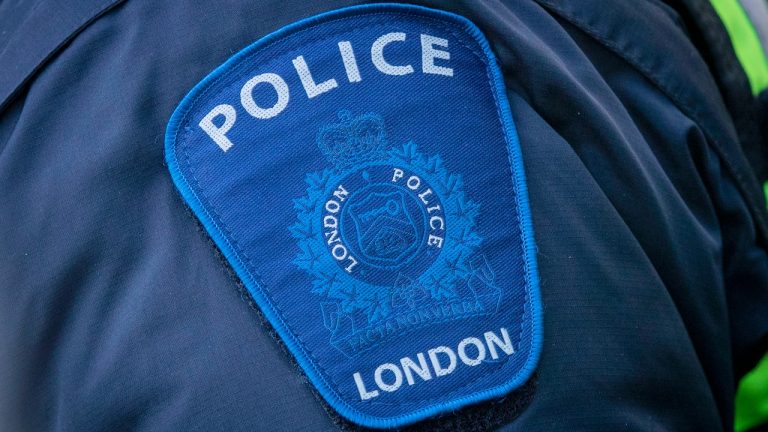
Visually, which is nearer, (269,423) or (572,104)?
(269,423)

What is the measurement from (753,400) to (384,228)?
0.51 m

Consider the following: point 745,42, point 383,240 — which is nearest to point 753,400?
point 745,42

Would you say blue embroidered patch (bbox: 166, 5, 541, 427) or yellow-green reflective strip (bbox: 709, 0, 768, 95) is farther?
yellow-green reflective strip (bbox: 709, 0, 768, 95)

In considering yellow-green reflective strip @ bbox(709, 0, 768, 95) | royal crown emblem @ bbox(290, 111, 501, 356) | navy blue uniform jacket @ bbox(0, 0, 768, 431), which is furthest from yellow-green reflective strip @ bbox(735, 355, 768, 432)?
royal crown emblem @ bbox(290, 111, 501, 356)

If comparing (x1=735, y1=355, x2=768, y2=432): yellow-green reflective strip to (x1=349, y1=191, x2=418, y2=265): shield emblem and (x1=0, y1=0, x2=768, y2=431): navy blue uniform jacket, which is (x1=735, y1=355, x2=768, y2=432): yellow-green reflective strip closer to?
(x1=0, y1=0, x2=768, y2=431): navy blue uniform jacket

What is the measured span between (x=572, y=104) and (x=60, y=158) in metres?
0.41

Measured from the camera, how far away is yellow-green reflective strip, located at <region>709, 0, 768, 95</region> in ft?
3.04

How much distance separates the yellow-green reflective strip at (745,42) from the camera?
927 millimetres

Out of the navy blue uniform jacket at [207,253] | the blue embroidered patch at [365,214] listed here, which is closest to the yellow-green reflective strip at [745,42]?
the navy blue uniform jacket at [207,253]

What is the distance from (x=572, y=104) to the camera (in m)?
0.72

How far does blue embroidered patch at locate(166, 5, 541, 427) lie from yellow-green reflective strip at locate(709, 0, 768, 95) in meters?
0.41

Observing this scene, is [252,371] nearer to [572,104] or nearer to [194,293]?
[194,293]

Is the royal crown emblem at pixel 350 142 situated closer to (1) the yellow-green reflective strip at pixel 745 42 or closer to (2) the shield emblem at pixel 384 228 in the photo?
(2) the shield emblem at pixel 384 228

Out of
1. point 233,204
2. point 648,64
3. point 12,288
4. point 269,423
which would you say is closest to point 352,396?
point 269,423
